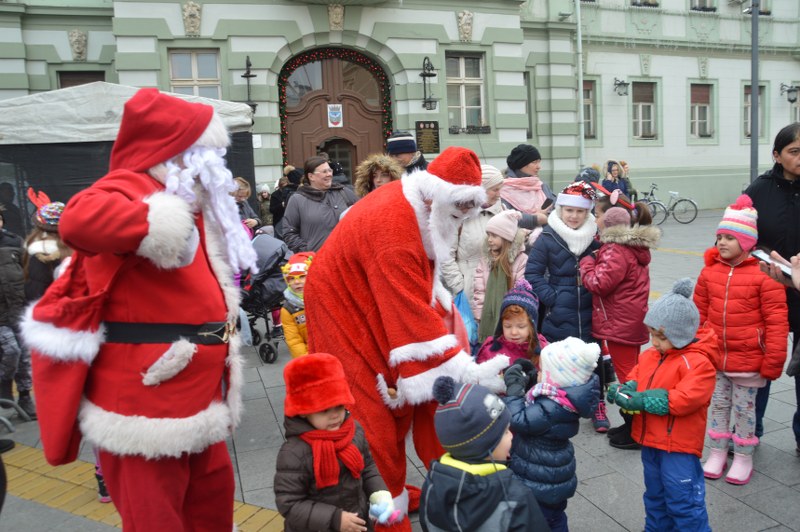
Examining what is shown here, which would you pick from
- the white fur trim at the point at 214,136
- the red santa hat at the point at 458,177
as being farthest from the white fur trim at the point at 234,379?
the red santa hat at the point at 458,177

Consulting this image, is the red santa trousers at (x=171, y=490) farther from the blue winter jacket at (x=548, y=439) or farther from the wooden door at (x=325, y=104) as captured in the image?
the wooden door at (x=325, y=104)

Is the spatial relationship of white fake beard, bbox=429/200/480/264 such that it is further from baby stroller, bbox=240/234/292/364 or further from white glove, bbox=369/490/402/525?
baby stroller, bbox=240/234/292/364

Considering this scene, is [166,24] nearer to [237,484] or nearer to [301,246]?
[301,246]

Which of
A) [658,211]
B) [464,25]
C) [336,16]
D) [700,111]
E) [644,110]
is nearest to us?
[336,16]

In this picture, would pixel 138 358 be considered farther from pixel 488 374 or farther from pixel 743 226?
pixel 743 226

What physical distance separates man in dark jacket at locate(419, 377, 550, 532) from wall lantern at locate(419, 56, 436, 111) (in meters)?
13.0

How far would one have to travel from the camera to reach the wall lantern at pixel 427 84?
46.9ft

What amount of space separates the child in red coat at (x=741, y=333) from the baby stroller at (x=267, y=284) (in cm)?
400

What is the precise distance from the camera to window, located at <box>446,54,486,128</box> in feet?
50.5

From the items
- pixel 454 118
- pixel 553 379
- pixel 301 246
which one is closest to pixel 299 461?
pixel 553 379

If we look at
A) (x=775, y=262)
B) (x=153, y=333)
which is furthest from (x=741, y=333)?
(x=153, y=333)

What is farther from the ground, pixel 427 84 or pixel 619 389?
pixel 427 84

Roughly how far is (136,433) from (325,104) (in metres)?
13.3

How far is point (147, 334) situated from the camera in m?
2.07
